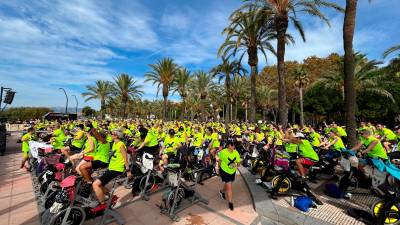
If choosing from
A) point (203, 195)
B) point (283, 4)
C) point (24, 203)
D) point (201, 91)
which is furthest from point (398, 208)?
point (201, 91)

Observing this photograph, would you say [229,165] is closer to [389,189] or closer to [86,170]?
[389,189]

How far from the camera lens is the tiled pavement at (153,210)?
5328mm

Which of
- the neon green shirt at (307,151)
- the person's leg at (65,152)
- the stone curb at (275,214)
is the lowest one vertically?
the stone curb at (275,214)

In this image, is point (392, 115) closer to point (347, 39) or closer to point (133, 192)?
point (347, 39)

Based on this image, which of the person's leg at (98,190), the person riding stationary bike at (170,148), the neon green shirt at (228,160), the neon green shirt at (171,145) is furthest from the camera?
the neon green shirt at (171,145)

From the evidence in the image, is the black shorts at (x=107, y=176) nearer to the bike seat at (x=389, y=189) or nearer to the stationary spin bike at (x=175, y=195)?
the stationary spin bike at (x=175, y=195)

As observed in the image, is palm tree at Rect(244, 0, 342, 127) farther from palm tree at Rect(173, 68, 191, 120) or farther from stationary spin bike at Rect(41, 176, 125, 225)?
palm tree at Rect(173, 68, 191, 120)

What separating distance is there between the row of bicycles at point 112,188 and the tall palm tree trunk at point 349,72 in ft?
17.3

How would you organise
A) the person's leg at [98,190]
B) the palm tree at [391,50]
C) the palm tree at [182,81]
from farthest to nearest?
1. the palm tree at [182,81]
2. the palm tree at [391,50]
3. the person's leg at [98,190]

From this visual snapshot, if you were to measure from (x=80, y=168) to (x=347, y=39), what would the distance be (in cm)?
1010

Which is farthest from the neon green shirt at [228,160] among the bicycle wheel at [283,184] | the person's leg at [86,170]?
the person's leg at [86,170]

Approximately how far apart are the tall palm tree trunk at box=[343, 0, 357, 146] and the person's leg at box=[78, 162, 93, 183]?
8.81m

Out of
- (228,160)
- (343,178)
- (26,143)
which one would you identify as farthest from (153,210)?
(26,143)

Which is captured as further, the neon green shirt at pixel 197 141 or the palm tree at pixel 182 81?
the palm tree at pixel 182 81
